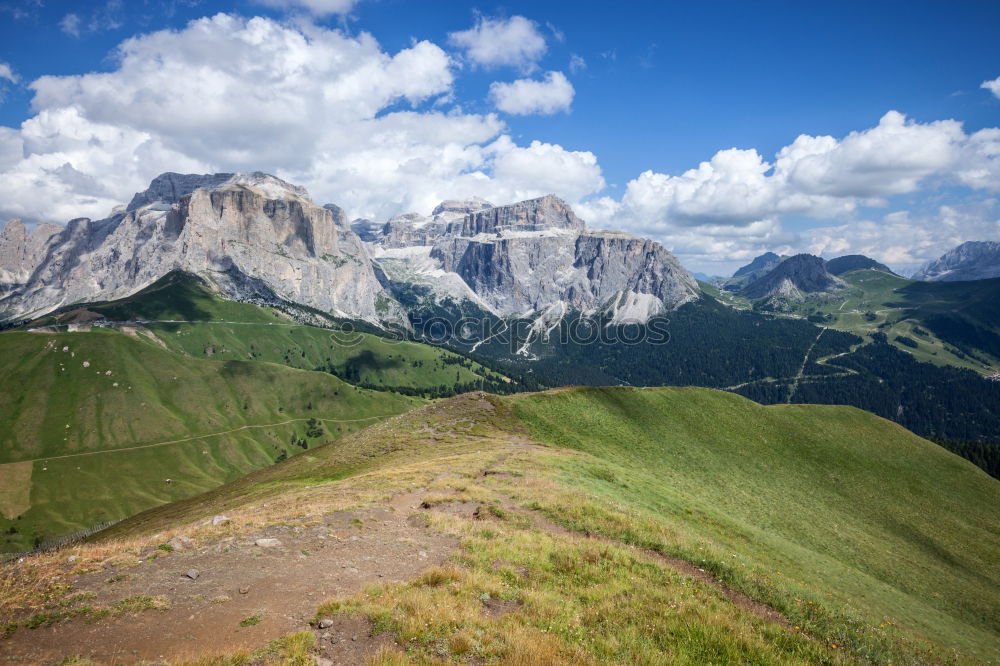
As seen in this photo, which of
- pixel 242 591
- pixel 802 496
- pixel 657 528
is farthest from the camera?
pixel 802 496

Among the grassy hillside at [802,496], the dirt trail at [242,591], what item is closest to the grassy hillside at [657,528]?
the grassy hillside at [802,496]

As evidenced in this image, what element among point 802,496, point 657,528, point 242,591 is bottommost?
point 802,496

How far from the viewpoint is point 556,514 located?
91.1 feet

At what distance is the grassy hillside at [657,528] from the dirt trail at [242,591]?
0.89 metres

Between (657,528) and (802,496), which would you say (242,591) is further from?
(802,496)

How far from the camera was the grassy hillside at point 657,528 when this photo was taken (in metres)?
13.8

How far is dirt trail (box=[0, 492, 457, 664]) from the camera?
11.9m

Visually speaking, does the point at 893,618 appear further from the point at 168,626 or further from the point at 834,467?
the point at 834,467

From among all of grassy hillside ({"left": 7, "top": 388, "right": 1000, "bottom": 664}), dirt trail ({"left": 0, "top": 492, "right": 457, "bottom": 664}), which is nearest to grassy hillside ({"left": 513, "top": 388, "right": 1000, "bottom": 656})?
grassy hillside ({"left": 7, "top": 388, "right": 1000, "bottom": 664})

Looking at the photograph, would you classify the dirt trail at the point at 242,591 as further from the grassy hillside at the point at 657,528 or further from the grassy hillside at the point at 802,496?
the grassy hillside at the point at 802,496

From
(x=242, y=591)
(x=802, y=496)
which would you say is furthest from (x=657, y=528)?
(x=802, y=496)

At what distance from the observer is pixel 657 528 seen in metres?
26.4

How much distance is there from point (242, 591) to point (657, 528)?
21.2 metres

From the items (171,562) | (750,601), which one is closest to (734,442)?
(750,601)
